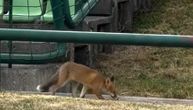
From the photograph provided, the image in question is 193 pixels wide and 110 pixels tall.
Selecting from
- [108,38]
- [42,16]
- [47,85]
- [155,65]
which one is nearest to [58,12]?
[42,16]

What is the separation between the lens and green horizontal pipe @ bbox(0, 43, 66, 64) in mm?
7582

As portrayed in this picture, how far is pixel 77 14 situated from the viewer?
26.7ft

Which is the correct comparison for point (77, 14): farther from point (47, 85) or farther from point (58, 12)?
point (47, 85)

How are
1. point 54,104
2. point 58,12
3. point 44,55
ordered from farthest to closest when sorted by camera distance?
point 44,55, point 58,12, point 54,104

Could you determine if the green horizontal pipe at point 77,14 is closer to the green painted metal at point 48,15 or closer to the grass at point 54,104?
the green painted metal at point 48,15

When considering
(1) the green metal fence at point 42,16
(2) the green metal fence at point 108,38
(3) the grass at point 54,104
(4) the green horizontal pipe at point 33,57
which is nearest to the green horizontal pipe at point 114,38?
(2) the green metal fence at point 108,38

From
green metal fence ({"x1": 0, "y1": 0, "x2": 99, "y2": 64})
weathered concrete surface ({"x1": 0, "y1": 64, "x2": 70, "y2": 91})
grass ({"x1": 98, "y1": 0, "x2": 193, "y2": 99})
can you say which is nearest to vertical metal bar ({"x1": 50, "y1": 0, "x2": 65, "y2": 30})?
green metal fence ({"x1": 0, "y1": 0, "x2": 99, "y2": 64})

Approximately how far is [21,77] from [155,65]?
2.55m

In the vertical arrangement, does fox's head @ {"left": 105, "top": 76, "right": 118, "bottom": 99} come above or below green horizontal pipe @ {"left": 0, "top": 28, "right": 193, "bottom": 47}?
below

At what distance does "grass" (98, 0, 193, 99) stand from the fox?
236mm

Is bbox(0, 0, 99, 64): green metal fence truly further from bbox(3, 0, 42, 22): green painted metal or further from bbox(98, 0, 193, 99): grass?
bbox(98, 0, 193, 99): grass

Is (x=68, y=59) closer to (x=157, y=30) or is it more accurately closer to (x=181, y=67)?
(x=181, y=67)

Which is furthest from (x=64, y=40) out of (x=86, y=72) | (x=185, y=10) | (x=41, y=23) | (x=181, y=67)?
(x=185, y=10)

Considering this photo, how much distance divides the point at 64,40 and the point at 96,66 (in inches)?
263
